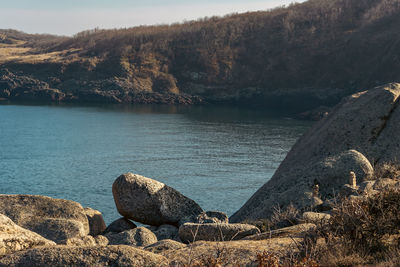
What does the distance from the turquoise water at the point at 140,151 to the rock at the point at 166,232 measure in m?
13.2

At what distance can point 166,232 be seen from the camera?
1606 centimetres

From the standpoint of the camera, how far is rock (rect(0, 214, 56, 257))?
6926 mm

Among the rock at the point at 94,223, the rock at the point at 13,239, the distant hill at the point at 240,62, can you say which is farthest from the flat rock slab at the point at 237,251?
the distant hill at the point at 240,62

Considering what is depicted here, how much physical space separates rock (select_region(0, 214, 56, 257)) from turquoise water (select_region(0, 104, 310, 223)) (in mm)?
21845

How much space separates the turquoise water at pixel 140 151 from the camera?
3709 cm

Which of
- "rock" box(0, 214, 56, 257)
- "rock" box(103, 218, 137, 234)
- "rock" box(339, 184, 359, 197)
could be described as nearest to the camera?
"rock" box(0, 214, 56, 257)

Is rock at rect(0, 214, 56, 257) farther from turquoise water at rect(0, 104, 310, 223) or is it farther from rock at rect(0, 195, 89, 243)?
turquoise water at rect(0, 104, 310, 223)

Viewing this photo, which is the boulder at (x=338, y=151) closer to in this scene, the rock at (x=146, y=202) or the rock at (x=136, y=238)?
the rock at (x=146, y=202)

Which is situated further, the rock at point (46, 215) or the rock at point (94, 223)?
the rock at point (94, 223)

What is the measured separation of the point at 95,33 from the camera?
167 metres

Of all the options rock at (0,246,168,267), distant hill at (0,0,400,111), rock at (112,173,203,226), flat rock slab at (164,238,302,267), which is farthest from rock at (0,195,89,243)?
distant hill at (0,0,400,111)

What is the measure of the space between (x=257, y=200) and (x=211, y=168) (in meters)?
29.9

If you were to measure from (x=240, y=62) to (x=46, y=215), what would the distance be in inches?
4764

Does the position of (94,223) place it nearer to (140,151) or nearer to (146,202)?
(146,202)
